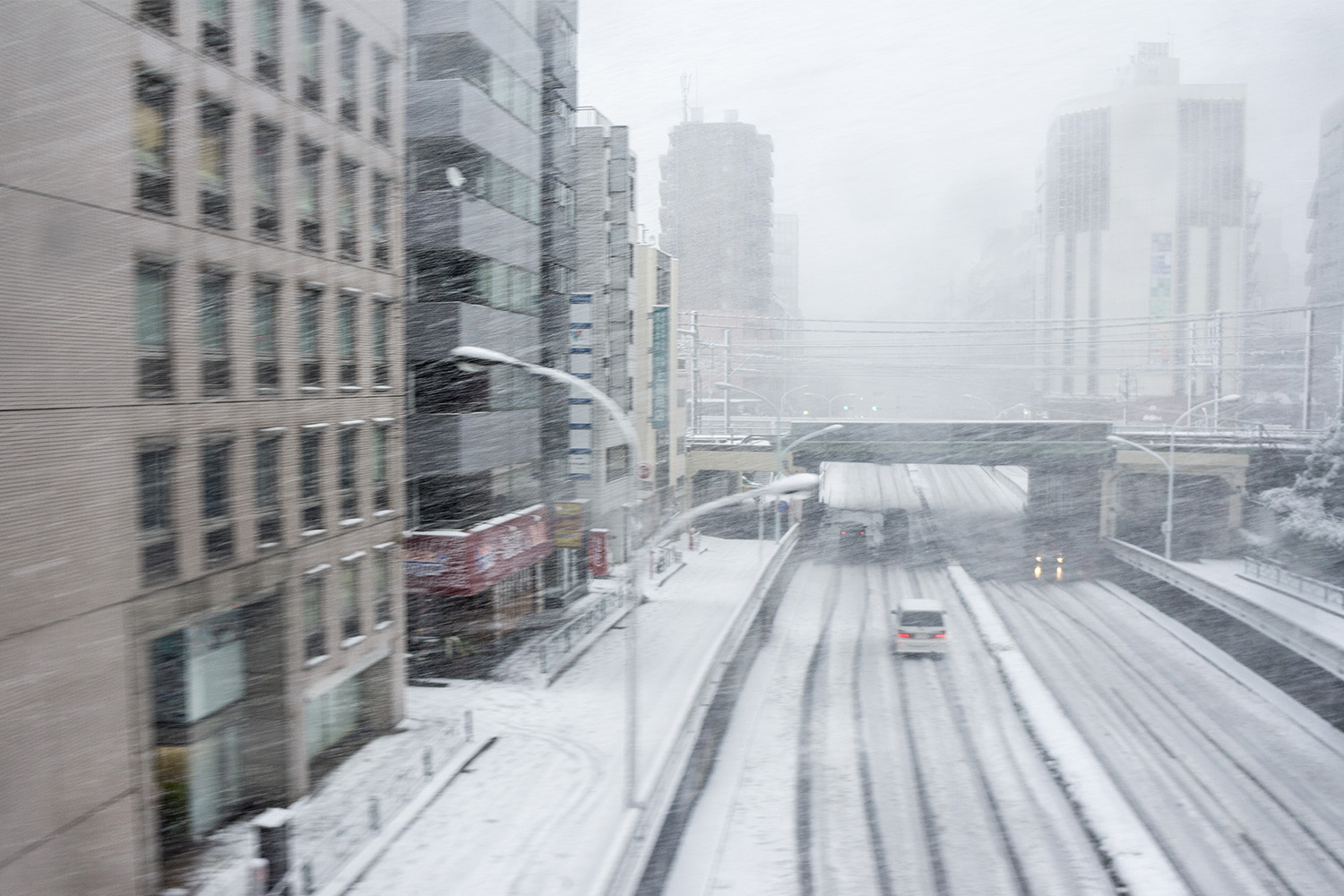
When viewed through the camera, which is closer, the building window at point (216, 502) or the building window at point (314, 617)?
the building window at point (216, 502)

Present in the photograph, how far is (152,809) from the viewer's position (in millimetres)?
10969

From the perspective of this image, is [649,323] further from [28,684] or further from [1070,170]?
[1070,170]

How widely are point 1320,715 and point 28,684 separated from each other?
2456 centimetres

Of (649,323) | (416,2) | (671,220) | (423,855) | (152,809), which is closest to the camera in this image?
(152,809)

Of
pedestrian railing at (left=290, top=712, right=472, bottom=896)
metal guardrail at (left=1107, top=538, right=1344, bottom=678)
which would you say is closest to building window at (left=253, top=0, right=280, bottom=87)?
pedestrian railing at (left=290, top=712, right=472, bottom=896)

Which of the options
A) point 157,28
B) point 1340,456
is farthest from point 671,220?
point 157,28

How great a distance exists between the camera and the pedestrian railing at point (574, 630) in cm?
2219

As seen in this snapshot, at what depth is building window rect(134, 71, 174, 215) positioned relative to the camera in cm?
1109

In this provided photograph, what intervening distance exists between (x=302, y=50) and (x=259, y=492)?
23.9 feet

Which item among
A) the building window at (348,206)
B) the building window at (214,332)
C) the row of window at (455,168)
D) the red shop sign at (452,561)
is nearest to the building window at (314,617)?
the building window at (214,332)

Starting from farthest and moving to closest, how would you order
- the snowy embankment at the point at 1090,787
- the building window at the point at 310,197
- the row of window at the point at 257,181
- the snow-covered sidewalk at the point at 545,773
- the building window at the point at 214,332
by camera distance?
the building window at the point at 310,197, the snowy embankment at the point at 1090,787, the building window at the point at 214,332, the snow-covered sidewalk at the point at 545,773, the row of window at the point at 257,181

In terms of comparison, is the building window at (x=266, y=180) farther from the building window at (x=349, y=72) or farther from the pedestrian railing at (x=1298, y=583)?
the pedestrian railing at (x=1298, y=583)

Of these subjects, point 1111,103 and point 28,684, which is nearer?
point 28,684

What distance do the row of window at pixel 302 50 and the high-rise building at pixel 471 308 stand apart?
4.32 metres
